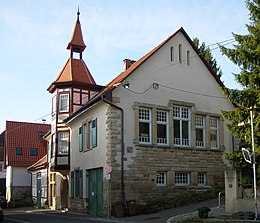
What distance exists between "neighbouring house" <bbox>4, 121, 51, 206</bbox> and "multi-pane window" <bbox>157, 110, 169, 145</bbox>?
23.7m

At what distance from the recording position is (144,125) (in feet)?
82.5

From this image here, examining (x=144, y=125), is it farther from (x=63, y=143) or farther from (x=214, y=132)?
(x=63, y=143)

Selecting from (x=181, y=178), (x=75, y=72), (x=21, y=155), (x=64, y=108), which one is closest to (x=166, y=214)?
(x=181, y=178)

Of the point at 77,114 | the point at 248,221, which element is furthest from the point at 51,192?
the point at 248,221

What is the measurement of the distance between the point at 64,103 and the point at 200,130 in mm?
10887

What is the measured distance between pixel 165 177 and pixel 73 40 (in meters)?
16.4

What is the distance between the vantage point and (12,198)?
4619 centimetres

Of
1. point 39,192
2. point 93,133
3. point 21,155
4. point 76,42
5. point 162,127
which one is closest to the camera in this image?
point 162,127

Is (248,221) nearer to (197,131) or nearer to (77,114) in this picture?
(197,131)

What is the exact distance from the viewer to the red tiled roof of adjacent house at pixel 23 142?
159ft

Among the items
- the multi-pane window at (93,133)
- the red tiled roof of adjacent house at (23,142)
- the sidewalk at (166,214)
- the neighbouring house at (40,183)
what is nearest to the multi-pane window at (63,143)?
the multi-pane window at (93,133)

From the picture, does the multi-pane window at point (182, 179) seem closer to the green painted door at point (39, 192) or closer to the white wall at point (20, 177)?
the green painted door at point (39, 192)

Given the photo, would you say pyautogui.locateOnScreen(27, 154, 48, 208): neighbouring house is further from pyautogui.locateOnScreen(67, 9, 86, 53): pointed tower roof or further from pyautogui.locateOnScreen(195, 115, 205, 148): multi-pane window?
pyautogui.locateOnScreen(195, 115, 205, 148): multi-pane window

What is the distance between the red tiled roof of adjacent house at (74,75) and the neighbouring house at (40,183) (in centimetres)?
901
